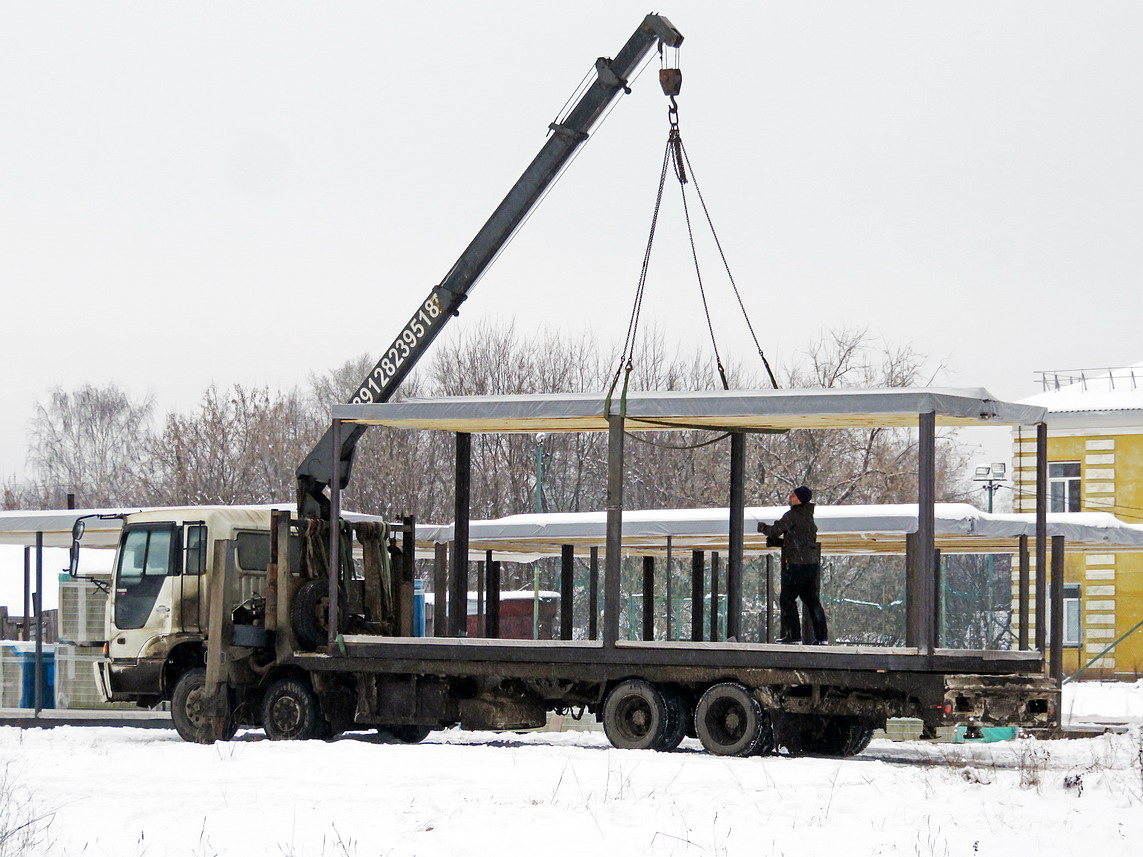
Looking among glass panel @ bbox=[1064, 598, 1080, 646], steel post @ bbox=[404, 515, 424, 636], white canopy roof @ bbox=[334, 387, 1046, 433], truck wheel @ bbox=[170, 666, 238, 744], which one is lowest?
glass panel @ bbox=[1064, 598, 1080, 646]

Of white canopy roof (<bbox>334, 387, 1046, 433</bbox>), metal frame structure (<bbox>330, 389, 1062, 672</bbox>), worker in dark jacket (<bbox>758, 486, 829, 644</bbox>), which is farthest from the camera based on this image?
worker in dark jacket (<bbox>758, 486, 829, 644</bbox>)

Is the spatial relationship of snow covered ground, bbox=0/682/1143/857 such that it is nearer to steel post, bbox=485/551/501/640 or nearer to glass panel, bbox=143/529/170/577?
glass panel, bbox=143/529/170/577

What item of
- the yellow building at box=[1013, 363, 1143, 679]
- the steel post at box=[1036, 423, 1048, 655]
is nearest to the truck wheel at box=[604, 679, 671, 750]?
the steel post at box=[1036, 423, 1048, 655]

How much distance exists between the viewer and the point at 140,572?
17.9 m

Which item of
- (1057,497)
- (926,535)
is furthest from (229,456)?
(926,535)

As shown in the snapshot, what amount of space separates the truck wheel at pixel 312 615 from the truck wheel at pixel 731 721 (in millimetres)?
4389

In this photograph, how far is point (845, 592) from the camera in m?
48.1

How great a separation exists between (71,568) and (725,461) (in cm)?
3421

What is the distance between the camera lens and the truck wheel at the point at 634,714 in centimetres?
1505

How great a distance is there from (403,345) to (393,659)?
4.17 meters

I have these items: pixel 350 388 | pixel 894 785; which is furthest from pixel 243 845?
pixel 350 388

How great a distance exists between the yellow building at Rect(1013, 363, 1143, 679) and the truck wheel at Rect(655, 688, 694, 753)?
89.2 ft

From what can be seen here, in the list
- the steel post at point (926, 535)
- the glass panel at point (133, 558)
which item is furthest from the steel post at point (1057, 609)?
the glass panel at point (133, 558)

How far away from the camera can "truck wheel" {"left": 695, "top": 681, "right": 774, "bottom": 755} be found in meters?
14.7
